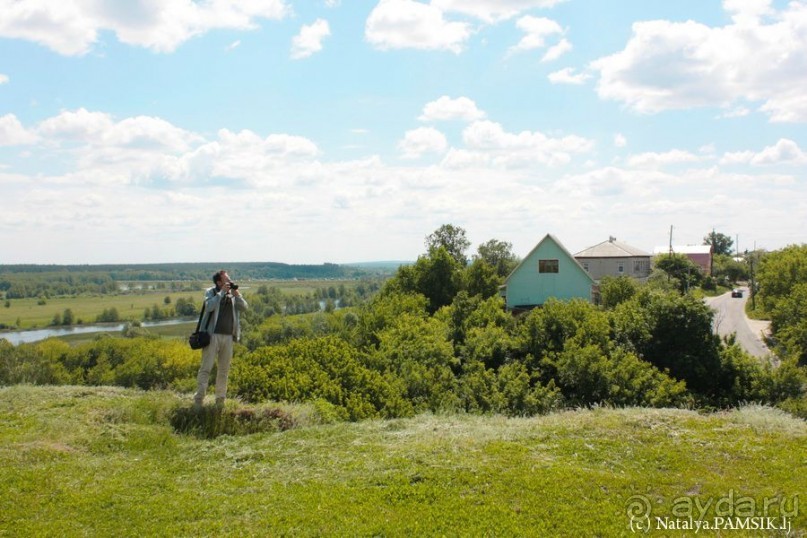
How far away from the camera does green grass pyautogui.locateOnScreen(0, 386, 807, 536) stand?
20.8 ft

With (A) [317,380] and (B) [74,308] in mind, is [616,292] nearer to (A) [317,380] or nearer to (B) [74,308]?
(A) [317,380]

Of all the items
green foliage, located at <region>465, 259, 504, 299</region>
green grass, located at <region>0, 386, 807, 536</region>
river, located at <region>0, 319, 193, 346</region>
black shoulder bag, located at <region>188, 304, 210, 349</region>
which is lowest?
river, located at <region>0, 319, 193, 346</region>

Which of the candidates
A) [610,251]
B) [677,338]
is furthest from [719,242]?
[677,338]

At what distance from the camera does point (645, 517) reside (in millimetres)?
6531

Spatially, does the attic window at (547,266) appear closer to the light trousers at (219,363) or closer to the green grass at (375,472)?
the green grass at (375,472)

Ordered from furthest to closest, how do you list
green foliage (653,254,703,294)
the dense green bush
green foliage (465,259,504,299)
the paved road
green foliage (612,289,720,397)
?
green foliage (653,254,703,294)
the paved road
green foliage (465,259,504,299)
green foliage (612,289,720,397)
the dense green bush

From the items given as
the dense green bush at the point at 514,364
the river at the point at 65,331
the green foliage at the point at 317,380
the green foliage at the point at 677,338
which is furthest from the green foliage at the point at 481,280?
the river at the point at 65,331

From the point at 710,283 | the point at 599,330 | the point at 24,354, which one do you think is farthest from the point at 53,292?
the point at 599,330

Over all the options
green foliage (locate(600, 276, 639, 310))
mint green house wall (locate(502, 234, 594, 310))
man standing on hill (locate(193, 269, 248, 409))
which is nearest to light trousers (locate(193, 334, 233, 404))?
man standing on hill (locate(193, 269, 248, 409))

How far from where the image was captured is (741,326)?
172 ft

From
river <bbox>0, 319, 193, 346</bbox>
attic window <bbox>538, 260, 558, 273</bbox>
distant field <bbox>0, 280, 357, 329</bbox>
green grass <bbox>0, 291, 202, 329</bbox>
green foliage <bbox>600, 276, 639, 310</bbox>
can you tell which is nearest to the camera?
green foliage <bbox>600, 276, 639, 310</bbox>

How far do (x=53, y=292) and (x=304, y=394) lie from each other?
690 ft

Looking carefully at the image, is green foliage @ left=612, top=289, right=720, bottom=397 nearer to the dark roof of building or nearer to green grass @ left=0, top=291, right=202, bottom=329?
the dark roof of building

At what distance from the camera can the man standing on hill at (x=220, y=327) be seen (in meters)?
10.9
